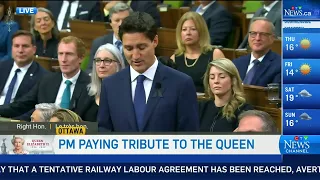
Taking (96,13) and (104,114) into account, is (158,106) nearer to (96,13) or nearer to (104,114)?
(104,114)

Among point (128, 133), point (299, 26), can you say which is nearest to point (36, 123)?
point (128, 133)

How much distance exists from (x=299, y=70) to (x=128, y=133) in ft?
2.81

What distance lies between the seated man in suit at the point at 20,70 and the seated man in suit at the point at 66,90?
0.23ft

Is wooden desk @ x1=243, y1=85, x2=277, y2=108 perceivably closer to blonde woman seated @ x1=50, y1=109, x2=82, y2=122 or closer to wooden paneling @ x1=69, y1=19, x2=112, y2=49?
blonde woman seated @ x1=50, y1=109, x2=82, y2=122

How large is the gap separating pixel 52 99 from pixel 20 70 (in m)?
0.42

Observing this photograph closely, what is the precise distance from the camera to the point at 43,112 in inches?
181

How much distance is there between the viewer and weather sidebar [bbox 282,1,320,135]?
4148mm

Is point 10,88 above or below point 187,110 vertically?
above

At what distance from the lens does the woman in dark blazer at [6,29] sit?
4.71 metres

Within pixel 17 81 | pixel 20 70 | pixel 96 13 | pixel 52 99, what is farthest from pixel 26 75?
pixel 96 13

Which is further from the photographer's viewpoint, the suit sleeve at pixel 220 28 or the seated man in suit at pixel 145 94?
the suit sleeve at pixel 220 28

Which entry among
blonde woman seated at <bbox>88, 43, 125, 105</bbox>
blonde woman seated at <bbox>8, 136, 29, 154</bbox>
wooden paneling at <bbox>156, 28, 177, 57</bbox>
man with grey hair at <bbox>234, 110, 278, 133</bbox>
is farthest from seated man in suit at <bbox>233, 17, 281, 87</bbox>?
blonde woman seated at <bbox>8, 136, 29, 154</bbox>

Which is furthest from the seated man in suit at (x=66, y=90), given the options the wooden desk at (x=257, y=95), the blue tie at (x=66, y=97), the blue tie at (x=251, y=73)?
the blue tie at (x=251, y=73)

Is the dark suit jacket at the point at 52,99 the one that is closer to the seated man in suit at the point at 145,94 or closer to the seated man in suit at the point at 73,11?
the seated man in suit at the point at 145,94
